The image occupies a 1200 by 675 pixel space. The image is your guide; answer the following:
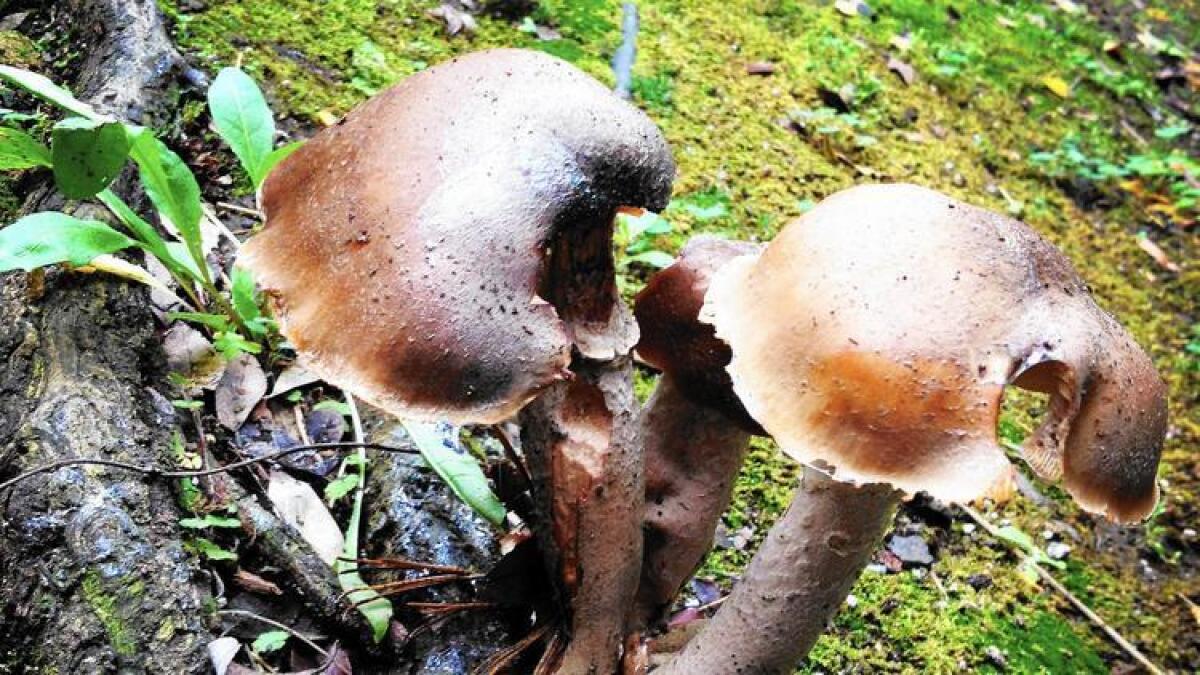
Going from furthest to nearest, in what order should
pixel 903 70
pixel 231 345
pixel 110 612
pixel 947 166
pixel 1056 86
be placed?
pixel 1056 86 → pixel 903 70 → pixel 947 166 → pixel 231 345 → pixel 110 612

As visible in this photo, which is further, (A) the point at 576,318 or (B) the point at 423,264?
(A) the point at 576,318

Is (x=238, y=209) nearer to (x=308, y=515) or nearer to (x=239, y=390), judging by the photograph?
(x=239, y=390)

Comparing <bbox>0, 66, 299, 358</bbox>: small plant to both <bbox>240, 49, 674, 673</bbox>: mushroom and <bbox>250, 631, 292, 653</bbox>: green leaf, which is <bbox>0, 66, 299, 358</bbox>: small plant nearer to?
<bbox>240, 49, 674, 673</bbox>: mushroom

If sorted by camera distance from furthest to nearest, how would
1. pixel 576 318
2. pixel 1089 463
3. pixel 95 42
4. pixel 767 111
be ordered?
pixel 767 111
pixel 95 42
pixel 576 318
pixel 1089 463

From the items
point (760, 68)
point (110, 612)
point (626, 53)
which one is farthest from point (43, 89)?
point (760, 68)

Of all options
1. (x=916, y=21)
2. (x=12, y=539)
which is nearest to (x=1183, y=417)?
(x=916, y=21)

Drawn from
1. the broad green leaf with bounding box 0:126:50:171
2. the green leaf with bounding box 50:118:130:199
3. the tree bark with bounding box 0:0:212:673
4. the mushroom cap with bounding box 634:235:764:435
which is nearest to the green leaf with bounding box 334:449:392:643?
the tree bark with bounding box 0:0:212:673

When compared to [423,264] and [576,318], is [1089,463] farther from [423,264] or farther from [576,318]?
[423,264]
